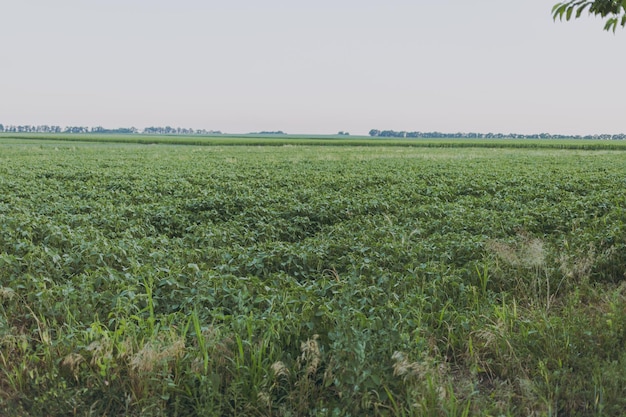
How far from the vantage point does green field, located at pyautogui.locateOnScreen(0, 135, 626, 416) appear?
3.54 metres

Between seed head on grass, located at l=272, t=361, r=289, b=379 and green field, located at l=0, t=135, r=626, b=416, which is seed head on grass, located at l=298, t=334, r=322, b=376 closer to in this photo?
green field, located at l=0, t=135, r=626, b=416

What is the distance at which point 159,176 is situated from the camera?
53.9ft

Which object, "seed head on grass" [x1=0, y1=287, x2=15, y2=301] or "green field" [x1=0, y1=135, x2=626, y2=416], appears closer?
"green field" [x1=0, y1=135, x2=626, y2=416]

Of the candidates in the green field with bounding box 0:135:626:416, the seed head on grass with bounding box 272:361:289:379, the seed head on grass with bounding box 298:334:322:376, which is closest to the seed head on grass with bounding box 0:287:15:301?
the green field with bounding box 0:135:626:416

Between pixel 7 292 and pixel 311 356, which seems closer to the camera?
pixel 311 356

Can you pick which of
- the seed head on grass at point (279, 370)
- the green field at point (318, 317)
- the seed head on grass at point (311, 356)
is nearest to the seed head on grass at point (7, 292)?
the green field at point (318, 317)

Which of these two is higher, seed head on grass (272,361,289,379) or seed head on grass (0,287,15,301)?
seed head on grass (0,287,15,301)

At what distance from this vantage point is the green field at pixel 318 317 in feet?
11.6

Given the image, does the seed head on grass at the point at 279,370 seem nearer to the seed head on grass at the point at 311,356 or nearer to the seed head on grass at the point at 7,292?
the seed head on grass at the point at 311,356

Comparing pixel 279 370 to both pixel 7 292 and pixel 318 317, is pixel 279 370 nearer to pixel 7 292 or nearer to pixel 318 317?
pixel 318 317

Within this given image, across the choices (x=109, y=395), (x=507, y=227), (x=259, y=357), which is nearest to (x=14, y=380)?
(x=109, y=395)

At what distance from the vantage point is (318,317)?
4387 millimetres

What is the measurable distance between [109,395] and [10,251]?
4.52m

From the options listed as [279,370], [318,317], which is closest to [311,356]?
[279,370]
